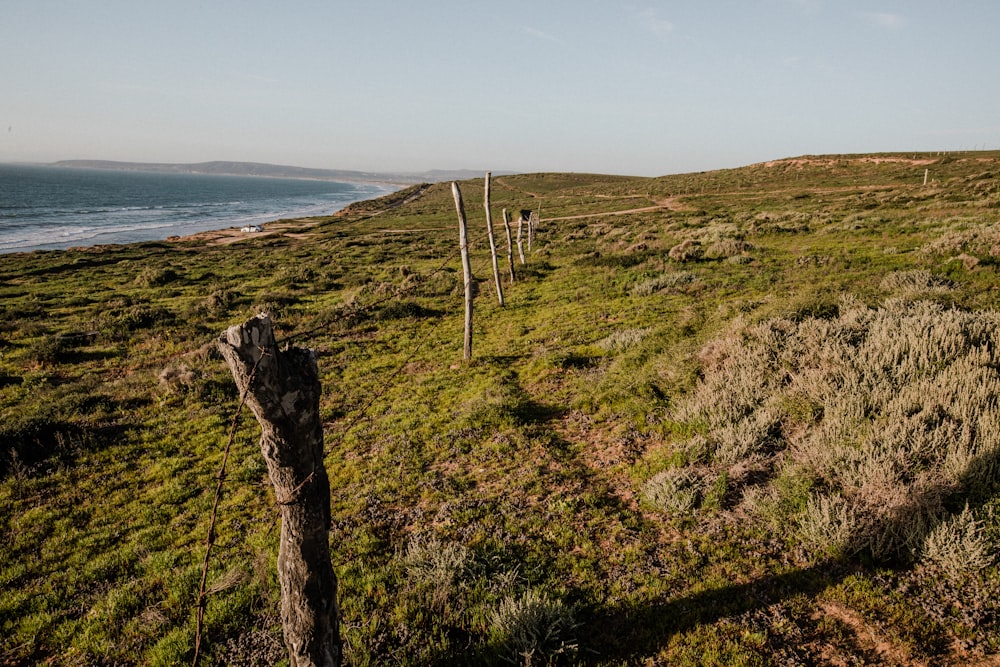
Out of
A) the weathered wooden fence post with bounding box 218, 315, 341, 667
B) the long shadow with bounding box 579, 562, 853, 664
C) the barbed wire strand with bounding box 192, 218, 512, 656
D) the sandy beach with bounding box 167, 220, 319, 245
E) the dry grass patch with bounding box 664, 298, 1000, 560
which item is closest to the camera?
the barbed wire strand with bounding box 192, 218, 512, 656

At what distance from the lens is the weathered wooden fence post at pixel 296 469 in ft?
10.1

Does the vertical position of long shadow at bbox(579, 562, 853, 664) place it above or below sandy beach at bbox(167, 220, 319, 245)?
below

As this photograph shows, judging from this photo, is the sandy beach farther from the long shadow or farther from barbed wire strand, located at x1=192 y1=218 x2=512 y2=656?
the long shadow

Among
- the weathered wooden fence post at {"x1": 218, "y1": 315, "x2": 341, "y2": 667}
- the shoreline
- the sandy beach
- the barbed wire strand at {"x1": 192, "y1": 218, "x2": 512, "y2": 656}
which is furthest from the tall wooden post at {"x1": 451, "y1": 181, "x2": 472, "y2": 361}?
the sandy beach

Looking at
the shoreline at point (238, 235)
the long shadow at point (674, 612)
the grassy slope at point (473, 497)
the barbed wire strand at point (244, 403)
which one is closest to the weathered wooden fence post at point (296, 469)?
the barbed wire strand at point (244, 403)

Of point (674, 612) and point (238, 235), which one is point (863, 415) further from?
point (238, 235)

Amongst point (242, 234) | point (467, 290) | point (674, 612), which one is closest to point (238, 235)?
point (242, 234)

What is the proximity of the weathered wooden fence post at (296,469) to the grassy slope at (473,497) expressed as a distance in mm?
1225

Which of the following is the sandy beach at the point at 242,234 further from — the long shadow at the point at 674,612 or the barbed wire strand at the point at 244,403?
the long shadow at the point at 674,612

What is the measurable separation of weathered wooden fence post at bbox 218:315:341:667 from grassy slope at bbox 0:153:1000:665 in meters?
1.23

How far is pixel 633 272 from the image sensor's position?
21.4 m

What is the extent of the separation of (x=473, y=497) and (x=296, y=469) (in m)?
4.19

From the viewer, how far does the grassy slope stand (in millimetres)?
4715

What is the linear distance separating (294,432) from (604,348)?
10119mm
